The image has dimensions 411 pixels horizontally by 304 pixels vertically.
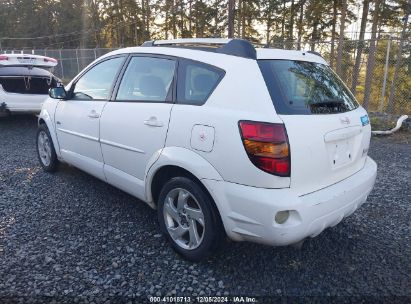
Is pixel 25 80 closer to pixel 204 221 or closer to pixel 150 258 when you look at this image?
pixel 150 258

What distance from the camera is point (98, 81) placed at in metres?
3.81

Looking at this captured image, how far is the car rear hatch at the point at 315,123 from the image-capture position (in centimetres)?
231

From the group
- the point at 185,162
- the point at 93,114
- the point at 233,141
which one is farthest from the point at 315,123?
the point at 93,114

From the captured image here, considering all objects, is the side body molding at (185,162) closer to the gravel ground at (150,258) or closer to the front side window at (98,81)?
the gravel ground at (150,258)

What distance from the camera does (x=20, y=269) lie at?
2.70m

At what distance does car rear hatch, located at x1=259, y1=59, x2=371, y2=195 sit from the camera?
231 centimetres

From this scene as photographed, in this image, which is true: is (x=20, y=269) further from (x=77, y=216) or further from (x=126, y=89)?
(x=126, y=89)

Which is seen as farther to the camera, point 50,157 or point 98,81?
point 50,157

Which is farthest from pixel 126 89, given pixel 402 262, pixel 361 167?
pixel 402 262

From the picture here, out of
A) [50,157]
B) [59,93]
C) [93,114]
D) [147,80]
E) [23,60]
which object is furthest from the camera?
[23,60]

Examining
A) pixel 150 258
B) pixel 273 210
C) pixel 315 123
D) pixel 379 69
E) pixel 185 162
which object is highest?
pixel 379 69

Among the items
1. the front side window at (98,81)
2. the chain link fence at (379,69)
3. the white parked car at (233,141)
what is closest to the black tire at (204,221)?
the white parked car at (233,141)

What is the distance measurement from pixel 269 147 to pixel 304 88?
0.70m

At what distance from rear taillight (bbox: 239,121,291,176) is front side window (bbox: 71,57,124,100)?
72.6 inches
